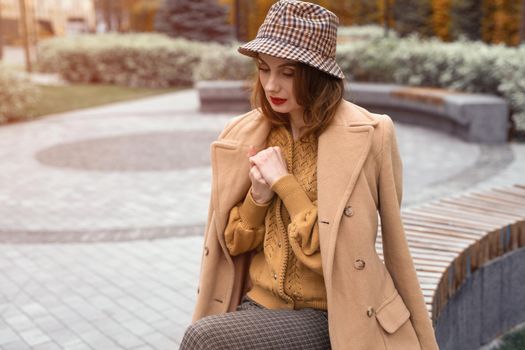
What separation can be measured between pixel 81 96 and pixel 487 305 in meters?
15.8

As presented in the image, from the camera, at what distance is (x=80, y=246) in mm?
6027

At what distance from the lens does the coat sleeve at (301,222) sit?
2.22 m

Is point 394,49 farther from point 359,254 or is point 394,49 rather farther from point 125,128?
point 359,254

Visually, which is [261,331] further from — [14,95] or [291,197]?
[14,95]

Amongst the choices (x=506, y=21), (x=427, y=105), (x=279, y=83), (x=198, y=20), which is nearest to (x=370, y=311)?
(x=279, y=83)

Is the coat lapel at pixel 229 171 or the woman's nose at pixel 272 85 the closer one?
the woman's nose at pixel 272 85

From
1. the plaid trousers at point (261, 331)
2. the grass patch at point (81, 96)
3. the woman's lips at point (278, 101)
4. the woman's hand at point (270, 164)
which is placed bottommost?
the grass patch at point (81, 96)

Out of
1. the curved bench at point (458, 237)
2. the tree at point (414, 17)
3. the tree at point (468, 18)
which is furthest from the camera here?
the tree at point (414, 17)

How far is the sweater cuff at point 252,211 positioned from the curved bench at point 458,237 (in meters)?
1.17

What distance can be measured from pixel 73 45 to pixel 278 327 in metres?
21.0

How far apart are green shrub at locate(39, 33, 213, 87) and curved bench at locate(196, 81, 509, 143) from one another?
21.0 feet

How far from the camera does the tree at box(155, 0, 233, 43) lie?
30.1 meters

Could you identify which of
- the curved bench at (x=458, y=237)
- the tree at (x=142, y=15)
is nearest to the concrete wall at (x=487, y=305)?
the curved bench at (x=458, y=237)

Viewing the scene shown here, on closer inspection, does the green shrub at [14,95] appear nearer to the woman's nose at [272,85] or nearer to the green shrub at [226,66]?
the green shrub at [226,66]
